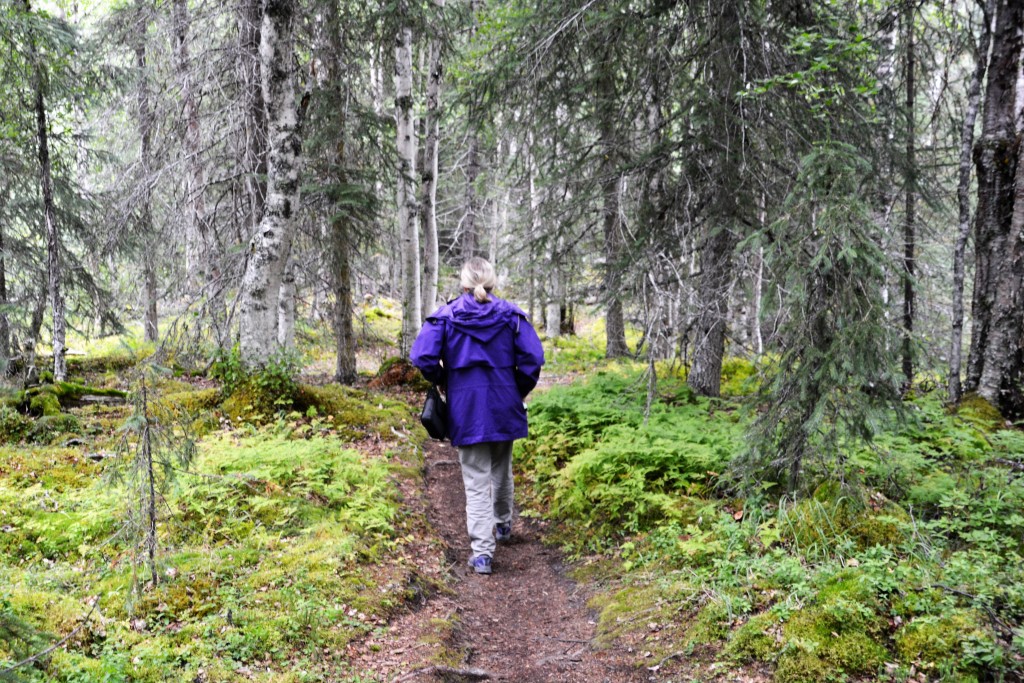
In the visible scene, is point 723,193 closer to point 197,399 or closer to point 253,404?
point 253,404

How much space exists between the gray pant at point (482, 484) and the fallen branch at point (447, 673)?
1.75 meters

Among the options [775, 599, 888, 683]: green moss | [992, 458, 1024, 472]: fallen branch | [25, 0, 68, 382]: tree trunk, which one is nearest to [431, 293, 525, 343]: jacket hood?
[775, 599, 888, 683]: green moss

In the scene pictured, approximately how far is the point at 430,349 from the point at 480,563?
195 centimetres

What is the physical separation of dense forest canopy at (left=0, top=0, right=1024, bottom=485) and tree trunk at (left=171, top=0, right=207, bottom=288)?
0.10m

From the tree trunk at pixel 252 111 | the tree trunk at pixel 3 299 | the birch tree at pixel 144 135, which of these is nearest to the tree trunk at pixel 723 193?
the tree trunk at pixel 252 111

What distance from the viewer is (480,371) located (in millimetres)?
5586

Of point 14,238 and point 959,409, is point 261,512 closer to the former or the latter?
point 959,409

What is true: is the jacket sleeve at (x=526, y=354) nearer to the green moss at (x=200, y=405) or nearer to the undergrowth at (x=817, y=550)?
the undergrowth at (x=817, y=550)

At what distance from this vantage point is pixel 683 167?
7.82 metres

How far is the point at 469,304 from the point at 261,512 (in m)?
2.53

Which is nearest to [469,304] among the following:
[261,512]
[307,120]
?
[261,512]

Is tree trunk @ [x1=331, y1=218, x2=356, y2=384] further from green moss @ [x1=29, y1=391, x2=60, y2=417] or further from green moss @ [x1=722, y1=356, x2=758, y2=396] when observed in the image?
green moss @ [x1=722, y1=356, x2=758, y2=396]

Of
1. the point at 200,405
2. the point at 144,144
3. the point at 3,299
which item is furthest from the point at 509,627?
the point at 3,299

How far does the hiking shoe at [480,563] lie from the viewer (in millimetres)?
5559
